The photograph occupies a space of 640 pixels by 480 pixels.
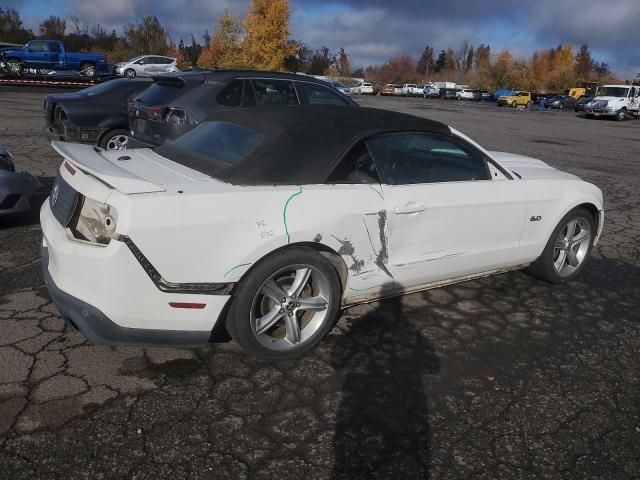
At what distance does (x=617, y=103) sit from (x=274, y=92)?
97.0 feet

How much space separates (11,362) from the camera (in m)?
3.00

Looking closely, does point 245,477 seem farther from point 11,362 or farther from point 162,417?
point 11,362

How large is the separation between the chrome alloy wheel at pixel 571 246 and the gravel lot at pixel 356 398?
47 cm

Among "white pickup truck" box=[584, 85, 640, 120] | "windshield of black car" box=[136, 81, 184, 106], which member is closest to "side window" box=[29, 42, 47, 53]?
"windshield of black car" box=[136, 81, 184, 106]

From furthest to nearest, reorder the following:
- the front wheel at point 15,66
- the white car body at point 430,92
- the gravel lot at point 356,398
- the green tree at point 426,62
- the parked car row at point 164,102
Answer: the green tree at point 426,62, the white car body at point 430,92, the front wheel at point 15,66, the parked car row at point 164,102, the gravel lot at point 356,398

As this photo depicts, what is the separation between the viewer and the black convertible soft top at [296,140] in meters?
3.15

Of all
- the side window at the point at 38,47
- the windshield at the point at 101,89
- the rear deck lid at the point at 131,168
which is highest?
→ the side window at the point at 38,47

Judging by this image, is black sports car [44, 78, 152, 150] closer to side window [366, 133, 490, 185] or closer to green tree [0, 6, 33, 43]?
side window [366, 133, 490, 185]

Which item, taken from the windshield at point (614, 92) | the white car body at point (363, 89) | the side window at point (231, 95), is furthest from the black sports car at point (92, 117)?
the white car body at point (363, 89)

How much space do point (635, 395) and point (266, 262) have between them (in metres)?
2.26

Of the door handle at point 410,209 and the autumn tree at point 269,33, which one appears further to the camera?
the autumn tree at point 269,33

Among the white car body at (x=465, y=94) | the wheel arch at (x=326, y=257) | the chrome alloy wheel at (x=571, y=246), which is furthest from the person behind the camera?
the white car body at (x=465, y=94)

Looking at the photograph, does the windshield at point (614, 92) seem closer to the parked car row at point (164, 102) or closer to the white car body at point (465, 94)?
the white car body at point (465, 94)

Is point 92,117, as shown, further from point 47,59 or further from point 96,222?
point 47,59
